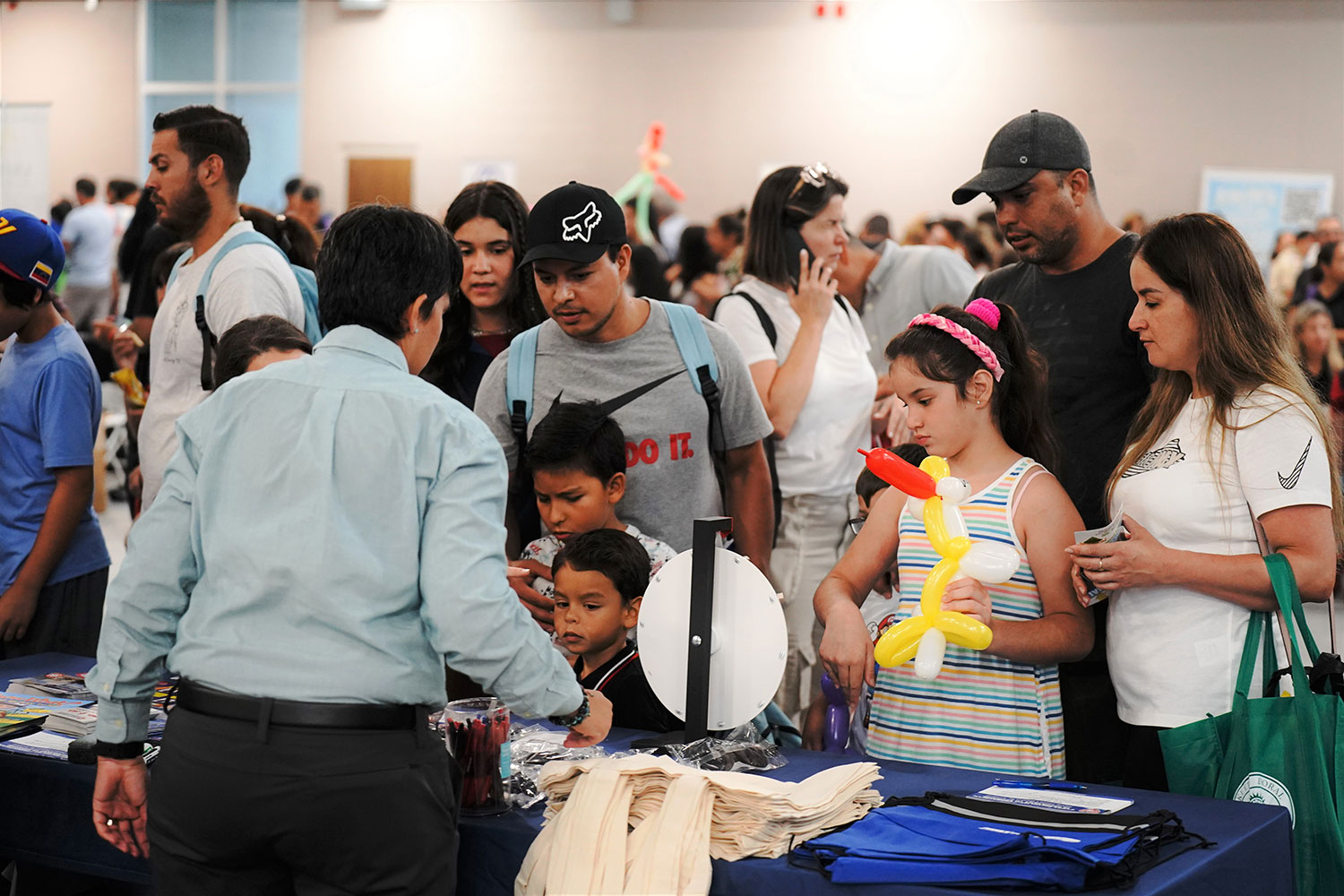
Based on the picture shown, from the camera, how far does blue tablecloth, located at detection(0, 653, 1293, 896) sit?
1727 mm

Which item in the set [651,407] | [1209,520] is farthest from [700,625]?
[1209,520]

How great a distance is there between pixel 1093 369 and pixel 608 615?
1.14m

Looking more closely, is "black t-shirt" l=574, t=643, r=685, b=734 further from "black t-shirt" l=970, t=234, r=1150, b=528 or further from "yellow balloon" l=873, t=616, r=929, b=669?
"black t-shirt" l=970, t=234, r=1150, b=528

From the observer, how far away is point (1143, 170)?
1218 cm

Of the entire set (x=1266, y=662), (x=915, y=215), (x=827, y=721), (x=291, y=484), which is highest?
(x=915, y=215)

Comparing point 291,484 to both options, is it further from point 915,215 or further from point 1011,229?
point 915,215

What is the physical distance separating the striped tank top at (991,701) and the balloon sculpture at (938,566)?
25 cm

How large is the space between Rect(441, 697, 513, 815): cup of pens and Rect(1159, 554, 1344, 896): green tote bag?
111cm

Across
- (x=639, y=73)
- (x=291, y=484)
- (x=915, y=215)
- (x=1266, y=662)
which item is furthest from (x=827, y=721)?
(x=639, y=73)

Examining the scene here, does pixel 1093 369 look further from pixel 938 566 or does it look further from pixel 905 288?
pixel 905 288

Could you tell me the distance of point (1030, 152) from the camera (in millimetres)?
2795

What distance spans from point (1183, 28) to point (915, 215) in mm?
2879

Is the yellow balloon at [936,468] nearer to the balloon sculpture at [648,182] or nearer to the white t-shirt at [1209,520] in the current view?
the white t-shirt at [1209,520]

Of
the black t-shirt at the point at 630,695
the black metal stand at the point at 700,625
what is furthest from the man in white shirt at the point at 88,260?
the black metal stand at the point at 700,625
